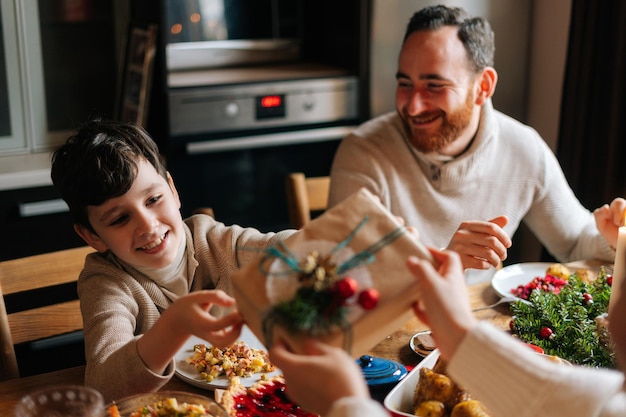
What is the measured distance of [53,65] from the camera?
3.02 meters

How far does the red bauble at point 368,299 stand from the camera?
2.80ft

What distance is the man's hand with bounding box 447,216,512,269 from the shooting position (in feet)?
4.59

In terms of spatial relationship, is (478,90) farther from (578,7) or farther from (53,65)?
(53,65)

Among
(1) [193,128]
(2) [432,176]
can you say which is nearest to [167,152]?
(1) [193,128]

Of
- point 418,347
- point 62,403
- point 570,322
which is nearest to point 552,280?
point 570,322

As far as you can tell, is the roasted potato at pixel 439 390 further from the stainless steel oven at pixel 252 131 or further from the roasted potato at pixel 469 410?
the stainless steel oven at pixel 252 131

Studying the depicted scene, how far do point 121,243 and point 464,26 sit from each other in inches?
48.1

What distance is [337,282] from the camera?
0.86 meters

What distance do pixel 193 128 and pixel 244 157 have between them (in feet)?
0.88

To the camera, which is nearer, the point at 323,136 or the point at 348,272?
the point at 348,272

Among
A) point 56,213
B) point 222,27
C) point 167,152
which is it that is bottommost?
point 56,213

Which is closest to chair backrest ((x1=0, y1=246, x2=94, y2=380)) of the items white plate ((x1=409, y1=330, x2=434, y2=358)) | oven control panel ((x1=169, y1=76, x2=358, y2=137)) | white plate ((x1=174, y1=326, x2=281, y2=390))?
white plate ((x1=174, y1=326, x2=281, y2=390))

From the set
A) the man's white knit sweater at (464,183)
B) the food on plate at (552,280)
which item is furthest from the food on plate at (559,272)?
the man's white knit sweater at (464,183)

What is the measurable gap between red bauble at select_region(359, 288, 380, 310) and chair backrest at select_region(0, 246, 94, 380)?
0.94 m
